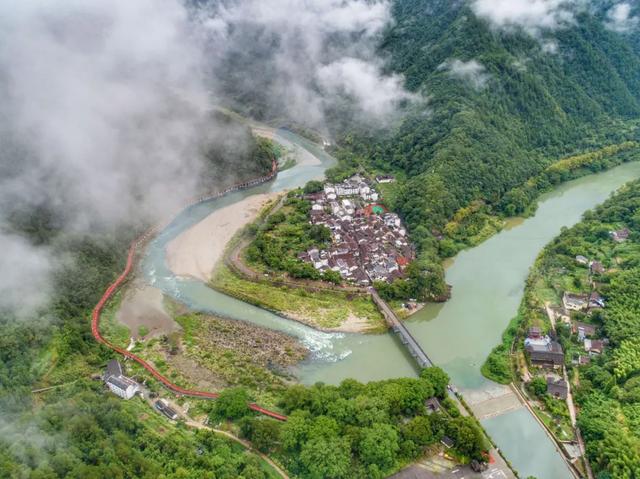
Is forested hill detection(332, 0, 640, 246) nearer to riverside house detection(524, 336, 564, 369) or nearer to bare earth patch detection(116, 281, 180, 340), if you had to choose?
riverside house detection(524, 336, 564, 369)

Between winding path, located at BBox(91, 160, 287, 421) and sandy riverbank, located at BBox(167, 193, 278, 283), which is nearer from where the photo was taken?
winding path, located at BBox(91, 160, 287, 421)

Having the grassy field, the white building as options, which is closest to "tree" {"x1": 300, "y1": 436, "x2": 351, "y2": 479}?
the white building

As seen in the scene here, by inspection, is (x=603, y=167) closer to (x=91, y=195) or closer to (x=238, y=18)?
(x=91, y=195)

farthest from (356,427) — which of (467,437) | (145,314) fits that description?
(145,314)

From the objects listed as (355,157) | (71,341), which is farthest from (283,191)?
(71,341)

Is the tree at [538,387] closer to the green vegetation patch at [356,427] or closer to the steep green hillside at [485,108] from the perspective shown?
the green vegetation patch at [356,427]

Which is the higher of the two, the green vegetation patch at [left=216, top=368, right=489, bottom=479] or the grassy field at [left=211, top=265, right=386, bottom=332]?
→ the grassy field at [left=211, top=265, right=386, bottom=332]
